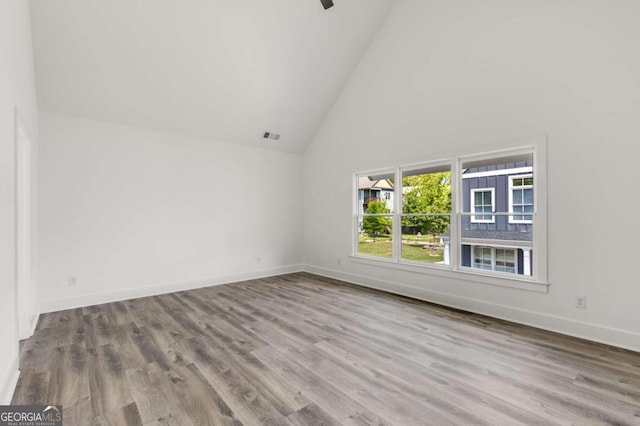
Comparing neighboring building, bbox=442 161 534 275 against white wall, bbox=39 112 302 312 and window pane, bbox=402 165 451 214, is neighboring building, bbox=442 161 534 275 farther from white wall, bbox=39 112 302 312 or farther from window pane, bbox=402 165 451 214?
white wall, bbox=39 112 302 312

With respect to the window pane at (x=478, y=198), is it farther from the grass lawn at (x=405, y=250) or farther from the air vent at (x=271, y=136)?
the air vent at (x=271, y=136)

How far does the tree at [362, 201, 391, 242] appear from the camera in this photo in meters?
5.34

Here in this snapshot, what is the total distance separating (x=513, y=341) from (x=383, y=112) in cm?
381

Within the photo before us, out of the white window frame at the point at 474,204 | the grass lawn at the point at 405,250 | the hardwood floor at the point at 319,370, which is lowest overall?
the hardwood floor at the point at 319,370

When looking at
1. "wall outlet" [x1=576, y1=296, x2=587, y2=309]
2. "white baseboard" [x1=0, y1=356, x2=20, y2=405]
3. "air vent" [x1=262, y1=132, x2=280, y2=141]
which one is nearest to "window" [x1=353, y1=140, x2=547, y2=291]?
"wall outlet" [x1=576, y1=296, x2=587, y2=309]

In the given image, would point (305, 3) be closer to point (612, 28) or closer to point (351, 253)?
point (612, 28)

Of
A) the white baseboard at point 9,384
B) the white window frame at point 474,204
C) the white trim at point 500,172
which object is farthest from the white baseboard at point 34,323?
the white trim at point 500,172

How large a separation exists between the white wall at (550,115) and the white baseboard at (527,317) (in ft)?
0.04

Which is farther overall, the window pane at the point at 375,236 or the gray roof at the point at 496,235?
the window pane at the point at 375,236

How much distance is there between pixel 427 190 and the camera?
4.65 m

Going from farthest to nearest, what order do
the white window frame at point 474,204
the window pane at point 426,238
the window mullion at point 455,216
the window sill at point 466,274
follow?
the window pane at point 426,238 → the window mullion at point 455,216 → the white window frame at point 474,204 → the window sill at point 466,274

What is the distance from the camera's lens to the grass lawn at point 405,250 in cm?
452

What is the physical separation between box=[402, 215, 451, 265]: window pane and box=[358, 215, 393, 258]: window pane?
334 mm

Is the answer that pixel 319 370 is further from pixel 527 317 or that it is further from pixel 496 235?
pixel 496 235
